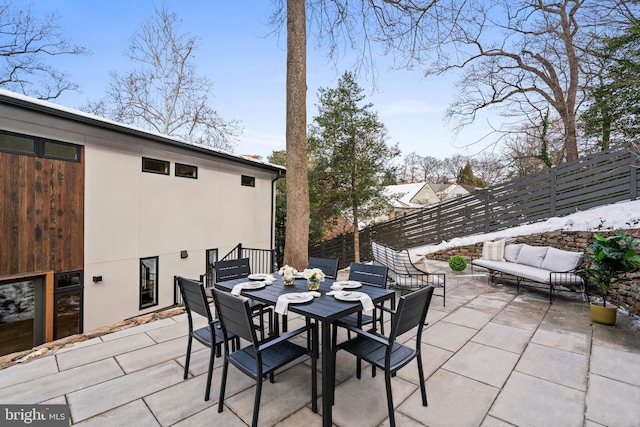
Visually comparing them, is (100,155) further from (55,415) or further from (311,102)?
(311,102)

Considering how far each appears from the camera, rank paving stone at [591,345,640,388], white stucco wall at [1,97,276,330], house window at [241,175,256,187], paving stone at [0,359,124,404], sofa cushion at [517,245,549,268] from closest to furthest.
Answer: paving stone at [0,359,124,404] < paving stone at [591,345,640,388] < white stucco wall at [1,97,276,330] < sofa cushion at [517,245,549,268] < house window at [241,175,256,187]

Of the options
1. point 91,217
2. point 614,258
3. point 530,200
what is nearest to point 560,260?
point 614,258

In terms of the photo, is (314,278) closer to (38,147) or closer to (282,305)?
(282,305)

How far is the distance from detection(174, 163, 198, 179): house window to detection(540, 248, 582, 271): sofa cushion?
7.87 metres

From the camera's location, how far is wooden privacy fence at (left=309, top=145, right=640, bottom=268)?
648 cm

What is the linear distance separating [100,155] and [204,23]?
8208mm

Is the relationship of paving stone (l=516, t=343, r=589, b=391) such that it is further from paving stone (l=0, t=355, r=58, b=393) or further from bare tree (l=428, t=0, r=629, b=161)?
bare tree (l=428, t=0, r=629, b=161)

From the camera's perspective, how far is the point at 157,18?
1300cm

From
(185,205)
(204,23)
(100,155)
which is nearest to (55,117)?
(100,155)

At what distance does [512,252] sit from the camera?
6.22m

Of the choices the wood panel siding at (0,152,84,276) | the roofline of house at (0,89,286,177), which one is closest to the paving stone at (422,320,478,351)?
the wood panel siding at (0,152,84,276)

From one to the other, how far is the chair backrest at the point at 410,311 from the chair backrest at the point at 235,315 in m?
0.95

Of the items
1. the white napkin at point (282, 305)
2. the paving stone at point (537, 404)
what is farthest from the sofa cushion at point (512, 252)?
the white napkin at point (282, 305)

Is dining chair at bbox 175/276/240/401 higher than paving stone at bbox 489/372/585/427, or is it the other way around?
dining chair at bbox 175/276/240/401
